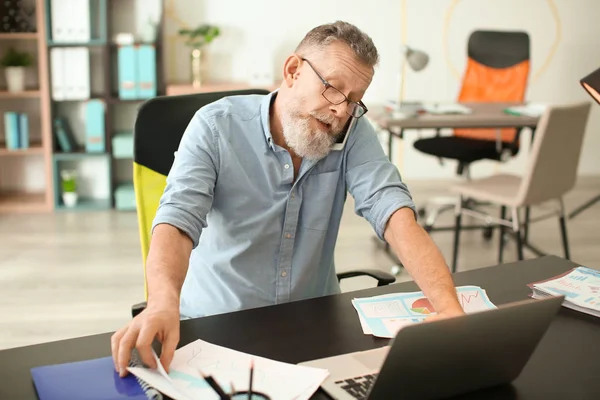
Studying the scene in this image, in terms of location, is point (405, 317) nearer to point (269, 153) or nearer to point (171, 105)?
point (269, 153)

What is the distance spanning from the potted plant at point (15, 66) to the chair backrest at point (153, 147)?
10.4 feet

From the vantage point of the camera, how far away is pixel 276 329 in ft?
4.79

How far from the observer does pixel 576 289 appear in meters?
1.68

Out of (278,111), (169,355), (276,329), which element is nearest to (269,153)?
(278,111)

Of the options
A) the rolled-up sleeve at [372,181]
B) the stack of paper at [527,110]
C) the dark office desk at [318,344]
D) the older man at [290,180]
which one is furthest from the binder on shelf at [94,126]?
the dark office desk at [318,344]

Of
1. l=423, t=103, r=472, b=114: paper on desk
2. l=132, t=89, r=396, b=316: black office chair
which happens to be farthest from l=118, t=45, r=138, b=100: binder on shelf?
l=132, t=89, r=396, b=316: black office chair

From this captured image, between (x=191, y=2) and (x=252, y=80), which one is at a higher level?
(x=191, y=2)

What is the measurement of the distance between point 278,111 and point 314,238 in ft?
1.07

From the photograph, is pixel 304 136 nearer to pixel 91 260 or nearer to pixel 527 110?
pixel 91 260

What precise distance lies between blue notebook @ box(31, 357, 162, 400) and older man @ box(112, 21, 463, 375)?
49 centimetres

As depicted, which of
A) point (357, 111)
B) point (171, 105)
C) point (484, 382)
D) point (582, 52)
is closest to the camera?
point (484, 382)

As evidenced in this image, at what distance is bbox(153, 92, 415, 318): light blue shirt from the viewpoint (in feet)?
5.95

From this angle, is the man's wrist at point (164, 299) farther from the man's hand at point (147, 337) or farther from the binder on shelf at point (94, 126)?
the binder on shelf at point (94, 126)

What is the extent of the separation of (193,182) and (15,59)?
11.6ft
